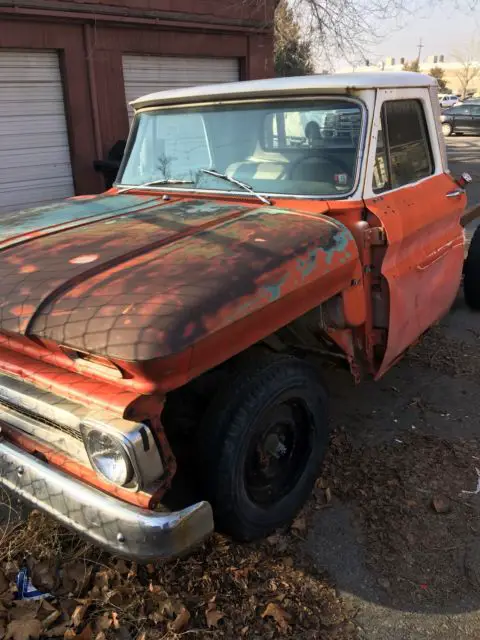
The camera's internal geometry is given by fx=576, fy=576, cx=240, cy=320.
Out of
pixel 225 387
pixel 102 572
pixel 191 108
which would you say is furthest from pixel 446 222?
pixel 102 572

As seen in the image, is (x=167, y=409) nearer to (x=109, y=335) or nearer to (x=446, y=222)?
→ (x=109, y=335)

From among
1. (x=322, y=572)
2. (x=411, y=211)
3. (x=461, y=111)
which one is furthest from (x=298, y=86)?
(x=461, y=111)

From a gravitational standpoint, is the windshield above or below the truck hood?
above

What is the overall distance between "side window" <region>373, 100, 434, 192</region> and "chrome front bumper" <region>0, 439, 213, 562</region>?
1.98 meters

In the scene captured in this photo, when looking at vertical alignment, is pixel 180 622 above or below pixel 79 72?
below

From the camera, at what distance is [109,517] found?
195 cm

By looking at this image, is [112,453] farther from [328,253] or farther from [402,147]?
[402,147]

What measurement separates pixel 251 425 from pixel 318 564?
2.60 feet

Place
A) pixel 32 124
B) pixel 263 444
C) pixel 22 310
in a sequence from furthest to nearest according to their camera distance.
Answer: pixel 32 124
pixel 263 444
pixel 22 310

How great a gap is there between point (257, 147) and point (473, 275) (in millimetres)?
2846

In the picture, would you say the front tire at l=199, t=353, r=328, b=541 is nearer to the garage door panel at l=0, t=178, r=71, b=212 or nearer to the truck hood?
the truck hood

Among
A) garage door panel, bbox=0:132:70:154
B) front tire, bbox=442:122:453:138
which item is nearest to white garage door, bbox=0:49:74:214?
garage door panel, bbox=0:132:70:154

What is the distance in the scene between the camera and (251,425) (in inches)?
89.7

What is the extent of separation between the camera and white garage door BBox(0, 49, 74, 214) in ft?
28.0
